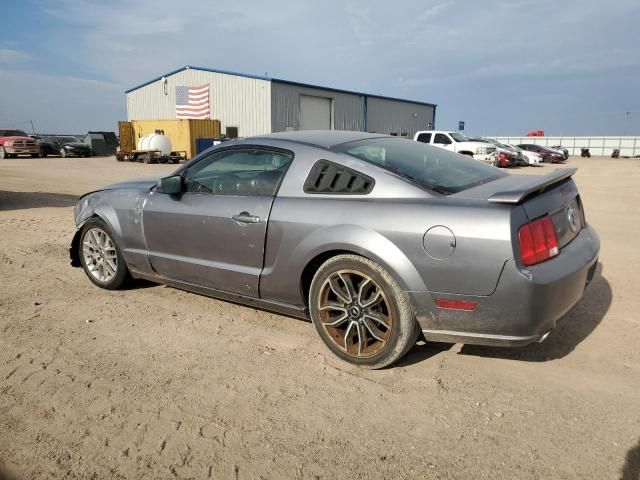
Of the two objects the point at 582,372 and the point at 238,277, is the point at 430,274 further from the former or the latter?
the point at 238,277

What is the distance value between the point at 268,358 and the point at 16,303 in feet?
8.44

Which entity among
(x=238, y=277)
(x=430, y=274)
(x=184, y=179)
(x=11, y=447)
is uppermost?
(x=184, y=179)

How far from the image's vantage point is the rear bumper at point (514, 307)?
2578mm

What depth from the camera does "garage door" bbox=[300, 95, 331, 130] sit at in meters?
33.7

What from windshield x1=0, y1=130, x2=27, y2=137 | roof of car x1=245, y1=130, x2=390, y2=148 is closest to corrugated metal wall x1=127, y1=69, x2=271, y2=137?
windshield x1=0, y1=130, x2=27, y2=137

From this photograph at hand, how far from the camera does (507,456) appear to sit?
2268mm

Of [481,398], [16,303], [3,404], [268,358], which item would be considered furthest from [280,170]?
[16,303]

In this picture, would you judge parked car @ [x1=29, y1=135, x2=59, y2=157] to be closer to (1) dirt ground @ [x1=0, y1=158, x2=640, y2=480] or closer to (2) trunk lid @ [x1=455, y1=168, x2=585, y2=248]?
(1) dirt ground @ [x1=0, y1=158, x2=640, y2=480]

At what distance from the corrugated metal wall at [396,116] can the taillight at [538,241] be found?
36.2m

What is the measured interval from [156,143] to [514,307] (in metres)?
28.5

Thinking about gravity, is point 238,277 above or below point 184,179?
below

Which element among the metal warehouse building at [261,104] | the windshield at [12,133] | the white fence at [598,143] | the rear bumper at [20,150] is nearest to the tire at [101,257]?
the metal warehouse building at [261,104]

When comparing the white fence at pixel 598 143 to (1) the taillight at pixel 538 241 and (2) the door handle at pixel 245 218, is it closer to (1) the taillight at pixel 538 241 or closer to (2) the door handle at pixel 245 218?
(1) the taillight at pixel 538 241

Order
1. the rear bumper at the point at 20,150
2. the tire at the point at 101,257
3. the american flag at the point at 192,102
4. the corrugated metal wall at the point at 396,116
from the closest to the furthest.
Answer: the tire at the point at 101,257, the rear bumper at the point at 20,150, the american flag at the point at 192,102, the corrugated metal wall at the point at 396,116
